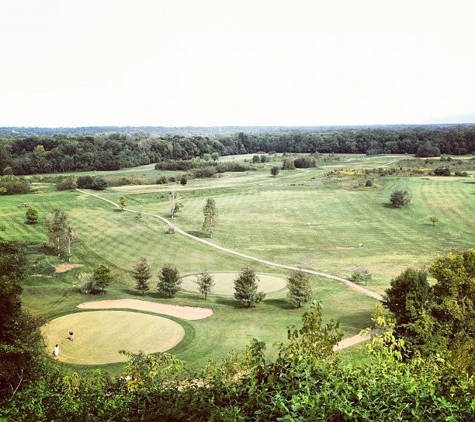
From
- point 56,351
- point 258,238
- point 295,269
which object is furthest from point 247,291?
point 258,238

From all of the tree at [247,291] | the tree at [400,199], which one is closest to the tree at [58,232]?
the tree at [247,291]

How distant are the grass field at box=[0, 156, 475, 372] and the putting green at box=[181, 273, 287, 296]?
1.11 m

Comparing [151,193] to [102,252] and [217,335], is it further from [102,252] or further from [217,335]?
[217,335]

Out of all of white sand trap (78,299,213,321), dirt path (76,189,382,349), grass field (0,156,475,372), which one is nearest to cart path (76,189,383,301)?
dirt path (76,189,382,349)

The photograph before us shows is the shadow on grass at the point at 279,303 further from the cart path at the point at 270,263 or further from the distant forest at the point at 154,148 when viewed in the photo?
the distant forest at the point at 154,148

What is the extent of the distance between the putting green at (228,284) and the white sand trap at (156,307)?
6127 millimetres

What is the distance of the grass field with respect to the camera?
34.1m

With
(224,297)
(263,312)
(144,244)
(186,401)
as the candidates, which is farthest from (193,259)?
(186,401)

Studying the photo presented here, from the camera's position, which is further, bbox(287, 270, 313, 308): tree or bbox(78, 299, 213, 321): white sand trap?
bbox(287, 270, 313, 308): tree

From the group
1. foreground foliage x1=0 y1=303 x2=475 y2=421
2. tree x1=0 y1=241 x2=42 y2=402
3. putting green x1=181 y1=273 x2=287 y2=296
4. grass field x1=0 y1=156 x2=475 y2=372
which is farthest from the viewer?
putting green x1=181 y1=273 x2=287 y2=296

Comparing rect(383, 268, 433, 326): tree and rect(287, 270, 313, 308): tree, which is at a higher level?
rect(383, 268, 433, 326): tree

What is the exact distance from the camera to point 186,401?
27.5ft

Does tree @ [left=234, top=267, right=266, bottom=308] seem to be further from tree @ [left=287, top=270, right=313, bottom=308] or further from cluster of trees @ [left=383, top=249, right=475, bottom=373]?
cluster of trees @ [left=383, top=249, right=475, bottom=373]

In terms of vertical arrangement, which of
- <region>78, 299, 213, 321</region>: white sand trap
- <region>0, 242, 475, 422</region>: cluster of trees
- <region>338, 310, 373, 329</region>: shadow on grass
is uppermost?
<region>0, 242, 475, 422</region>: cluster of trees
